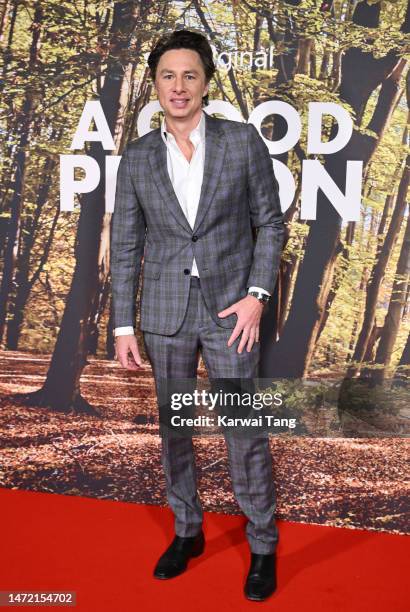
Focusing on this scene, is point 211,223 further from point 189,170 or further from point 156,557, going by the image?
point 156,557

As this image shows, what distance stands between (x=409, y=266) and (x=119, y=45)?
163 centimetres

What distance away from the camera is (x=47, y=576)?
8.07ft

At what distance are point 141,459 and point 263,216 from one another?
1.46m

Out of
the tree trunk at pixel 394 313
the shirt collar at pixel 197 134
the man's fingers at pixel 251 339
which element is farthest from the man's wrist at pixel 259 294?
the tree trunk at pixel 394 313

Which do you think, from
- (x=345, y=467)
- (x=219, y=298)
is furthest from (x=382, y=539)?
(x=219, y=298)

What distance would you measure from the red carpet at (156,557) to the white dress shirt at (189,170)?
1.07m

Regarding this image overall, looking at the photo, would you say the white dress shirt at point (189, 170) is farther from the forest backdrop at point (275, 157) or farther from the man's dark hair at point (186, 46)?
the forest backdrop at point (275, 157)

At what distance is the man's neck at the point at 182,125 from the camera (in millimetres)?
2322

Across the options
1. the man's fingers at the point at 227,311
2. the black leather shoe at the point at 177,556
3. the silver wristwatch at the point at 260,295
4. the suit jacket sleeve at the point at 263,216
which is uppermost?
the suit jacket sleeve at the point at 263,216

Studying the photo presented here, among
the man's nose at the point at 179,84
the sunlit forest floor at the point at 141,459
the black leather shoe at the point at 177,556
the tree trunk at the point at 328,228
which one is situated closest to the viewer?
the man's nose at the point at 179,84

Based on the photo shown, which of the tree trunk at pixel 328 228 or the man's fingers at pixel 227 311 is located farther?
the tree trunk at pixel 328 228

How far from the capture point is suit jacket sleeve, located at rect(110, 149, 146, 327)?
2387 millimetres

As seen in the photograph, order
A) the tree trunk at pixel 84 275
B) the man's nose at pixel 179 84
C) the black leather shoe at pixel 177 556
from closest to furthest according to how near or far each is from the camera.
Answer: the man's nose at pixel 179 84, the black leather shoe at pixel 177 556, the tree trunk at pixel 84 275

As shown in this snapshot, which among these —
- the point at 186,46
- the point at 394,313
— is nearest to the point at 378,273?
the point at 394,313
